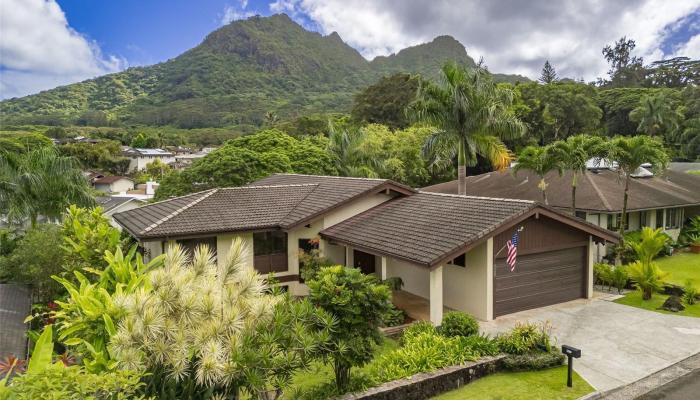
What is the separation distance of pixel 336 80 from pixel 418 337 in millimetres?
180102

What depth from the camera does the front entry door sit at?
1936 centimetres

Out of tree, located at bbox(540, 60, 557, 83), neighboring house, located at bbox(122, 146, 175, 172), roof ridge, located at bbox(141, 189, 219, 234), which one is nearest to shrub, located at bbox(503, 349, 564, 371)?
roof ridge, located at bbox(141, 189, 219, 234)

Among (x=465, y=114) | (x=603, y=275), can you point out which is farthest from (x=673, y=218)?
(x=465, y=114)

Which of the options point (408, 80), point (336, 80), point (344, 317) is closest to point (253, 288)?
point (344, 317)

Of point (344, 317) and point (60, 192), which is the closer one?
point (344, 317)

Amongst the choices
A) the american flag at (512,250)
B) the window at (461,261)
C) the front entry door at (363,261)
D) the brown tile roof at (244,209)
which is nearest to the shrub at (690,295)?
the american flag at (512,250)

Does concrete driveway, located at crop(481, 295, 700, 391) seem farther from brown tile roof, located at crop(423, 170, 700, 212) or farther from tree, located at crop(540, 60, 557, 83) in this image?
tree, located at crop(540, 60, 557, 83)

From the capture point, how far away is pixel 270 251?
18.6 m

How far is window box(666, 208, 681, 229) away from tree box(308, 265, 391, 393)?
24462mm

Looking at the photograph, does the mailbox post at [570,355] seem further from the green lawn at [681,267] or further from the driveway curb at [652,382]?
the green lawn at [681,267]

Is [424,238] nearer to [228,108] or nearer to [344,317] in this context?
[344,317]

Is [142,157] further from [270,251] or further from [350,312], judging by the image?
[350,312]

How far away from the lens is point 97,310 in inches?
348

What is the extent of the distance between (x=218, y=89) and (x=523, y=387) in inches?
6202
